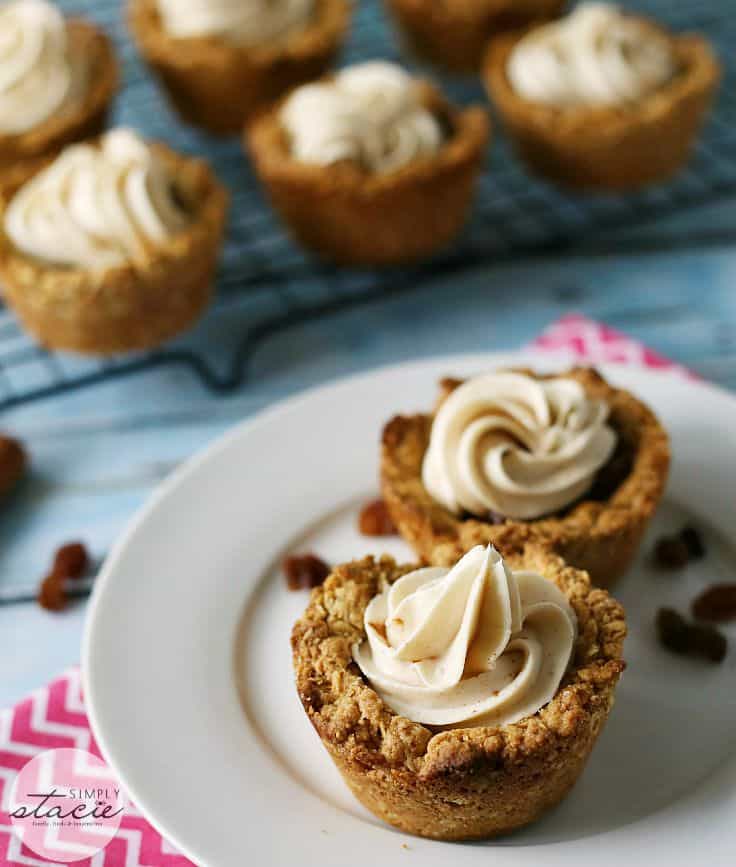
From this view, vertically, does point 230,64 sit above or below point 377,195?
above

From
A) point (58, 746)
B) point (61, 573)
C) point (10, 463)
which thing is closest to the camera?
point (58, 746)

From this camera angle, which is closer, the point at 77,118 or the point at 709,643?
the point at 709,643

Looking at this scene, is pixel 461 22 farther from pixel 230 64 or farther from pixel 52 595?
pixel 52 595

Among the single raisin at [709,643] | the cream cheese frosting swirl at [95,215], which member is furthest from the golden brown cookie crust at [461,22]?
the single raisin at [709,643]

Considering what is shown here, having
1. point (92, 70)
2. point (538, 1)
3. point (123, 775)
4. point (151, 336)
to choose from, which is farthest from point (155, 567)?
point (538, 1)

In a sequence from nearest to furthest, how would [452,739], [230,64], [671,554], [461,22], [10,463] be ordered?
[452,739], [671,554], [10,463], [230,64], [461,22]

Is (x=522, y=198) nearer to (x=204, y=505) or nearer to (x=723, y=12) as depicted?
(x=723, y=12)

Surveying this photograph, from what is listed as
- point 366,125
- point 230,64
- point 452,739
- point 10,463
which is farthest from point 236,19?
point 452,739
